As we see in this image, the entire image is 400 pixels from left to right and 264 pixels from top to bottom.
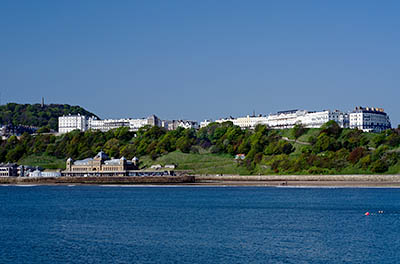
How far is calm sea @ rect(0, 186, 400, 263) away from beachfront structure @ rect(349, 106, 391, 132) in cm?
7605

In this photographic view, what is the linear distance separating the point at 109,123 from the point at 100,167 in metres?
63.4

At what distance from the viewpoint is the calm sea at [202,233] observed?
26.5 m

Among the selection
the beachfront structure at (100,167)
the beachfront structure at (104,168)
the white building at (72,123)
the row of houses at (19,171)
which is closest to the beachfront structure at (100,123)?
the white building at (72,123)

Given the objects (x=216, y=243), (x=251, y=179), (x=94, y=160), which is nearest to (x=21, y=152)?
(x=94, y=160)

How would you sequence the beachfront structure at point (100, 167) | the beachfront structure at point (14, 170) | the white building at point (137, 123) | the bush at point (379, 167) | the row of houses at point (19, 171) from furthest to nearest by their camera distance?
the white building at point (137, 123) → the beachfront structure at point (14, 170) → the row of houses at point (19, 171) → the beachfront structure at point (100, 167) → the bush at point (379, 167)

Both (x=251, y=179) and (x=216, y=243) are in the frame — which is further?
(x=251, y=179)

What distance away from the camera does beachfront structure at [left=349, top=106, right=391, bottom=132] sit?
12462 centimetres

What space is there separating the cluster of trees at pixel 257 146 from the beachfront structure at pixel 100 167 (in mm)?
8301

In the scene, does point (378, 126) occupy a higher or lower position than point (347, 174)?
higher

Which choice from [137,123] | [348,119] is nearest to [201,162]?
[348,119]

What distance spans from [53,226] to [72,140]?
9219 centimetres

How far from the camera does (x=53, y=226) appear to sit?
3659 centimetres

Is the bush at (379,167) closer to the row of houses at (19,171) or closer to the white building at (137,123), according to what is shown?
the row of houses at (19,171)

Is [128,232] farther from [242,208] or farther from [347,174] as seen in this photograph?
[347,174]
